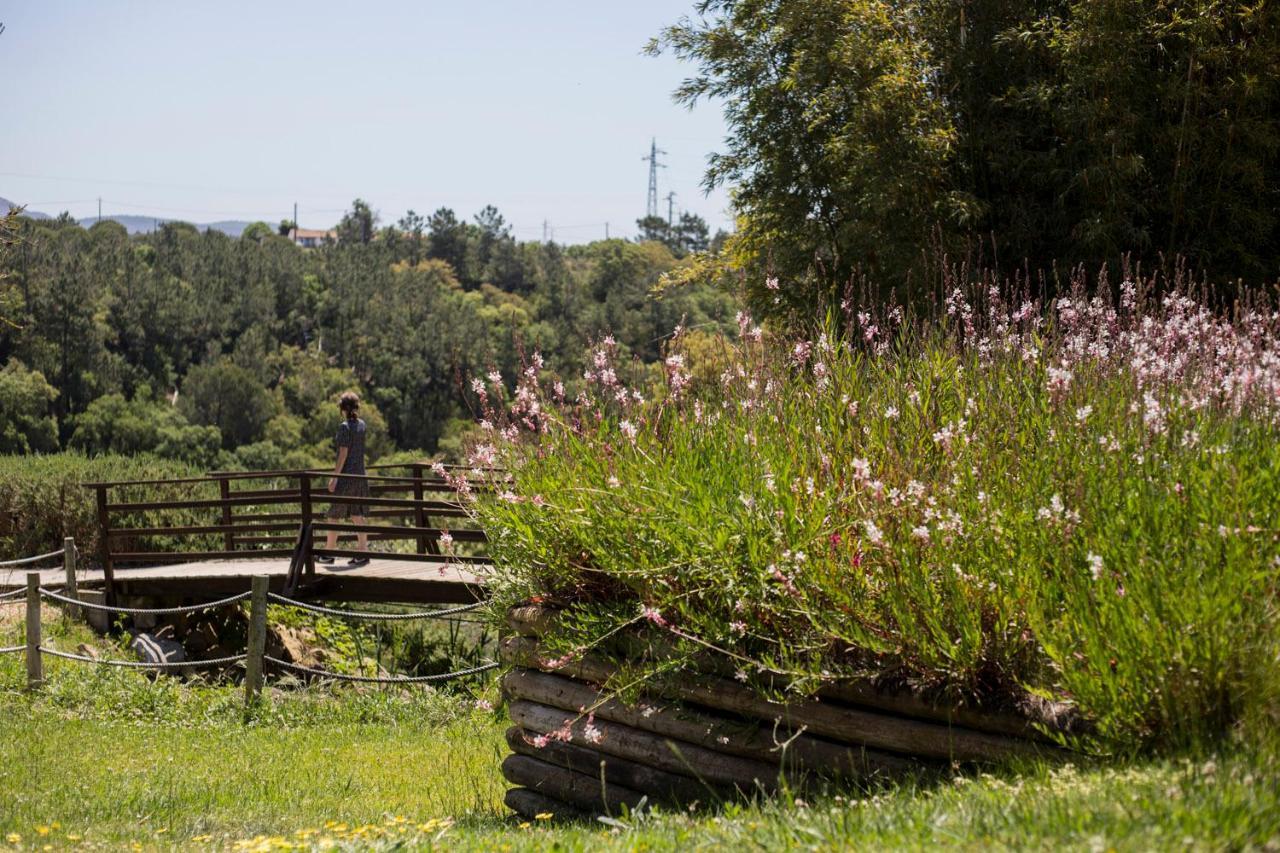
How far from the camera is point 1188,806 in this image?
9.16 ft

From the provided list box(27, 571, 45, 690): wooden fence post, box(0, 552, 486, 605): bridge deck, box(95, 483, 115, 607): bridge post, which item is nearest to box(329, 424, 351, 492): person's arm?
box(0, 552, 486, 605): bridge deck

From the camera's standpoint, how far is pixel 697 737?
4.84 metres

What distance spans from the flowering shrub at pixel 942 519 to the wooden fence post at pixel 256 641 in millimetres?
4274

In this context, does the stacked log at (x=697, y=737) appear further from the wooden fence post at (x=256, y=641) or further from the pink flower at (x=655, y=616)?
the wooden fence post at (x=256, y=641)

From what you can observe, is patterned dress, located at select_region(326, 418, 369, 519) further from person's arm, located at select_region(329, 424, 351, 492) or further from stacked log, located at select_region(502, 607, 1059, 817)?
stacked log, located at select_region(502, 607, 1059, 817)

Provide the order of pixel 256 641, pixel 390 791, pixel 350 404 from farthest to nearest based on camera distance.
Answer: pixel 350 404
pixel 256 641
pixel 390 791

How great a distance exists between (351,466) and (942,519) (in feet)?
30.7

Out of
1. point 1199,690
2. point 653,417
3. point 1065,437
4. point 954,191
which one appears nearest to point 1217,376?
point 1065,437

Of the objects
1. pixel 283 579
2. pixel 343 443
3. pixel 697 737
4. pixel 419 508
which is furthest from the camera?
pixel 419 508

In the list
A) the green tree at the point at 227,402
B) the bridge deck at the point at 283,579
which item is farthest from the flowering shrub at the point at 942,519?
the green tree at the point at 227,402

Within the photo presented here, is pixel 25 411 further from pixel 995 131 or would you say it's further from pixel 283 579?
pixel 995 131

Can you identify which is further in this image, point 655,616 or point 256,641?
point 256,641

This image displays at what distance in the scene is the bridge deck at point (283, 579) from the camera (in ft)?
41.0

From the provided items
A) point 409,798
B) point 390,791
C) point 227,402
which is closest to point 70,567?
point 390,791
